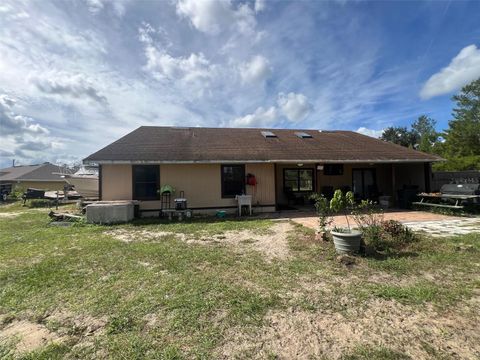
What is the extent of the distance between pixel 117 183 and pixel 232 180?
485 centimetres

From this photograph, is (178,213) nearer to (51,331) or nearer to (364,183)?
(51,331)

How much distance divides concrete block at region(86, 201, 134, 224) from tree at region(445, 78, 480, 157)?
28621 millimetres

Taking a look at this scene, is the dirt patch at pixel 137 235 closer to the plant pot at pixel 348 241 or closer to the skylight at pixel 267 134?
the plant pot at pixel 348 241

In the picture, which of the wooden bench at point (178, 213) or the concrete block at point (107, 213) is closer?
the concrete block at point (107, 213)

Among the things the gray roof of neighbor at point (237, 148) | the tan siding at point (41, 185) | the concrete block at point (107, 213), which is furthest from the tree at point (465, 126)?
the tan siding at point (41, 185)

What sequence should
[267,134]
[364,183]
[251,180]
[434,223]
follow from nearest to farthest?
[434,223] → [251,180] → [364,183] → [267,134]

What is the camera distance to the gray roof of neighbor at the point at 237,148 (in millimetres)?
11375

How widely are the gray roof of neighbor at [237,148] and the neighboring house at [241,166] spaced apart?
0.03 metres

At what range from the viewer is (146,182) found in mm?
11484

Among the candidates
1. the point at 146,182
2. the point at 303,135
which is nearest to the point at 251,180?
the point at 146,182

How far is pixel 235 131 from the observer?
16.2 meters

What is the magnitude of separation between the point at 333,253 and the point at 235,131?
11.6m

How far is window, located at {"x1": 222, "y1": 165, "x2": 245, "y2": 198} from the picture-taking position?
12.1 meters

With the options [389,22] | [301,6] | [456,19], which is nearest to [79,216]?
[301,6]
